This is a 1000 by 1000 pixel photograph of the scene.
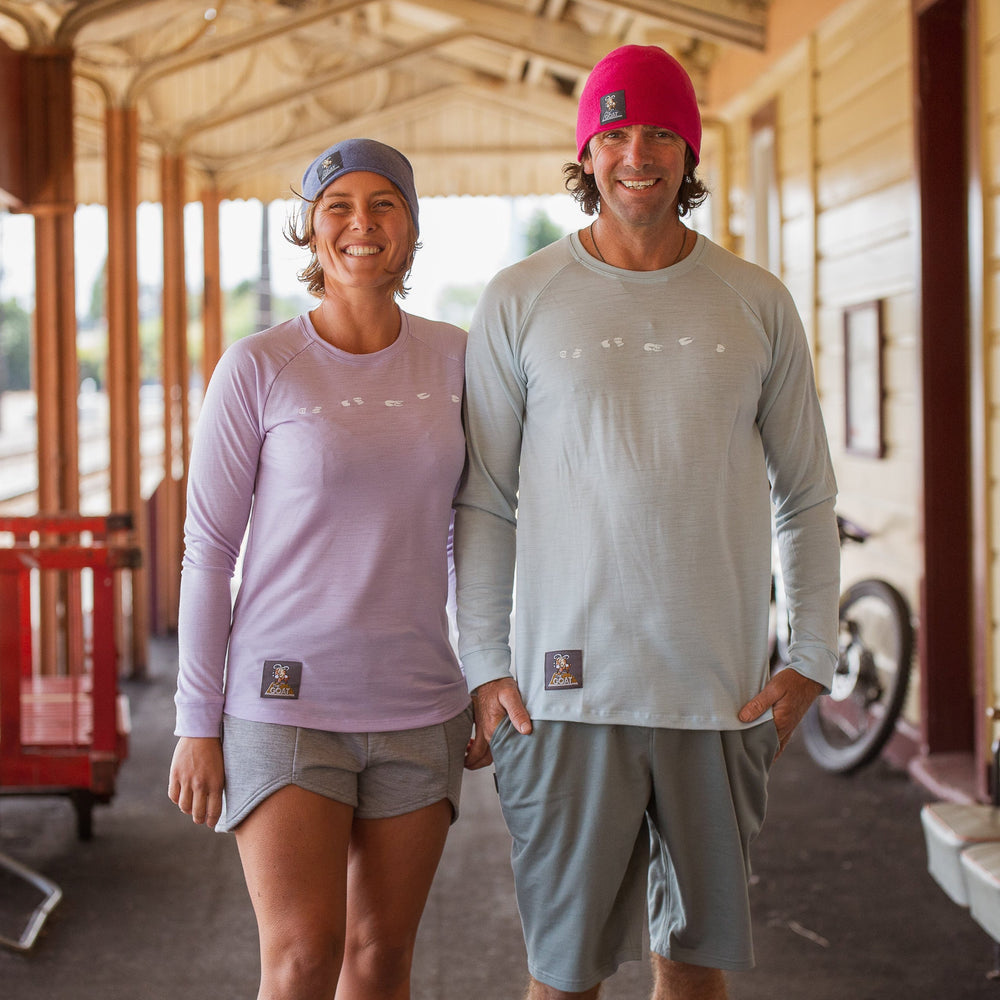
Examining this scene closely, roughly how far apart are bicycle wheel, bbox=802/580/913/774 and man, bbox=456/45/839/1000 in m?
2.55

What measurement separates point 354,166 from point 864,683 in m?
3.58

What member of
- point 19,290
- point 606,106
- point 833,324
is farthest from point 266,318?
point 606,106

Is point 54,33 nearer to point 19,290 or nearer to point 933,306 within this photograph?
point 19,290

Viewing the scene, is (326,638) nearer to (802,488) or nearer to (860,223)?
(802,488)

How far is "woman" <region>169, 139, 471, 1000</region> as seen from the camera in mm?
1879

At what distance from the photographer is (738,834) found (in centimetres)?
195

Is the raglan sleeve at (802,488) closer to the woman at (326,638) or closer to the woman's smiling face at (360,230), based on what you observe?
the woman at (326,638)

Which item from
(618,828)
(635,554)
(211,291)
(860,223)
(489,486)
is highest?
(211,291)

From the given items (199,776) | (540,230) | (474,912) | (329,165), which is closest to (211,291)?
(474,912)

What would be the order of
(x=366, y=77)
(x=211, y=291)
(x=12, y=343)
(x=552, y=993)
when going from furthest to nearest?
(x=366, y=77)
(x=211, y=291)
(x=12, y=343)
(x=552, y=993)

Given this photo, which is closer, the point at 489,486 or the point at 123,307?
the point at 489,486

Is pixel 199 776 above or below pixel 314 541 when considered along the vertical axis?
below

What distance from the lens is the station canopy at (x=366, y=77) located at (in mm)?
6281

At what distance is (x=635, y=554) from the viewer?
1869 mm
